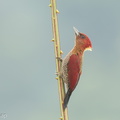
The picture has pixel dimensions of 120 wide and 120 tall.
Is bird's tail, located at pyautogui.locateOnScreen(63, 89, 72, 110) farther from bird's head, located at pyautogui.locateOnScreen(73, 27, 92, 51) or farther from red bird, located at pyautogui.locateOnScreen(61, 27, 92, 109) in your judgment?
bird's head, located at pyautogui.locateOnScreen(73, 27, 92, 51)

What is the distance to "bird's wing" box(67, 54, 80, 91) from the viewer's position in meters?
3.64

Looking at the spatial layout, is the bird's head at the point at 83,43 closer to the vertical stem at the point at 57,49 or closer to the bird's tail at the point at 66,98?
the vertical stem at the point at 57,49

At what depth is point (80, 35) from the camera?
3.86 m

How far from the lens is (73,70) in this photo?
12.2ft

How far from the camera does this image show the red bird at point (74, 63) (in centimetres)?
363

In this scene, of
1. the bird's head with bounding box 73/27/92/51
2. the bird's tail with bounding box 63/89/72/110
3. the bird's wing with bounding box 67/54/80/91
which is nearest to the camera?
the bird's tail with bounding box 63/89/72/110

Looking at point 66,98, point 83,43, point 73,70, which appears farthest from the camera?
point 83,43

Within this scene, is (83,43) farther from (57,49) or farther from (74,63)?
(57,49)

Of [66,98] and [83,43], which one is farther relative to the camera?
[83,43]

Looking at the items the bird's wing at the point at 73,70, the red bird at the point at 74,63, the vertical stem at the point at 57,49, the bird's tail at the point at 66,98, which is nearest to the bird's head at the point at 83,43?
the red bird at the point at 74,63

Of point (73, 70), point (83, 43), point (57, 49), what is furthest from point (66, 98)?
point (83, 43)

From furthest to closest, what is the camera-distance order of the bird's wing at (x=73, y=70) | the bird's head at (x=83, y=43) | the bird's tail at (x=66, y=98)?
the bird's head at (x=83, y=43) → the bird's wing at (x=73, y=70) → the bird's tail at (x=66, y=98)

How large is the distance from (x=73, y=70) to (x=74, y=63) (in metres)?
0.09

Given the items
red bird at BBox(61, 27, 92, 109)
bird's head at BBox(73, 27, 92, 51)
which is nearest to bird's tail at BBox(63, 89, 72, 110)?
red bird at BBox(61, 27, 92, 109)
